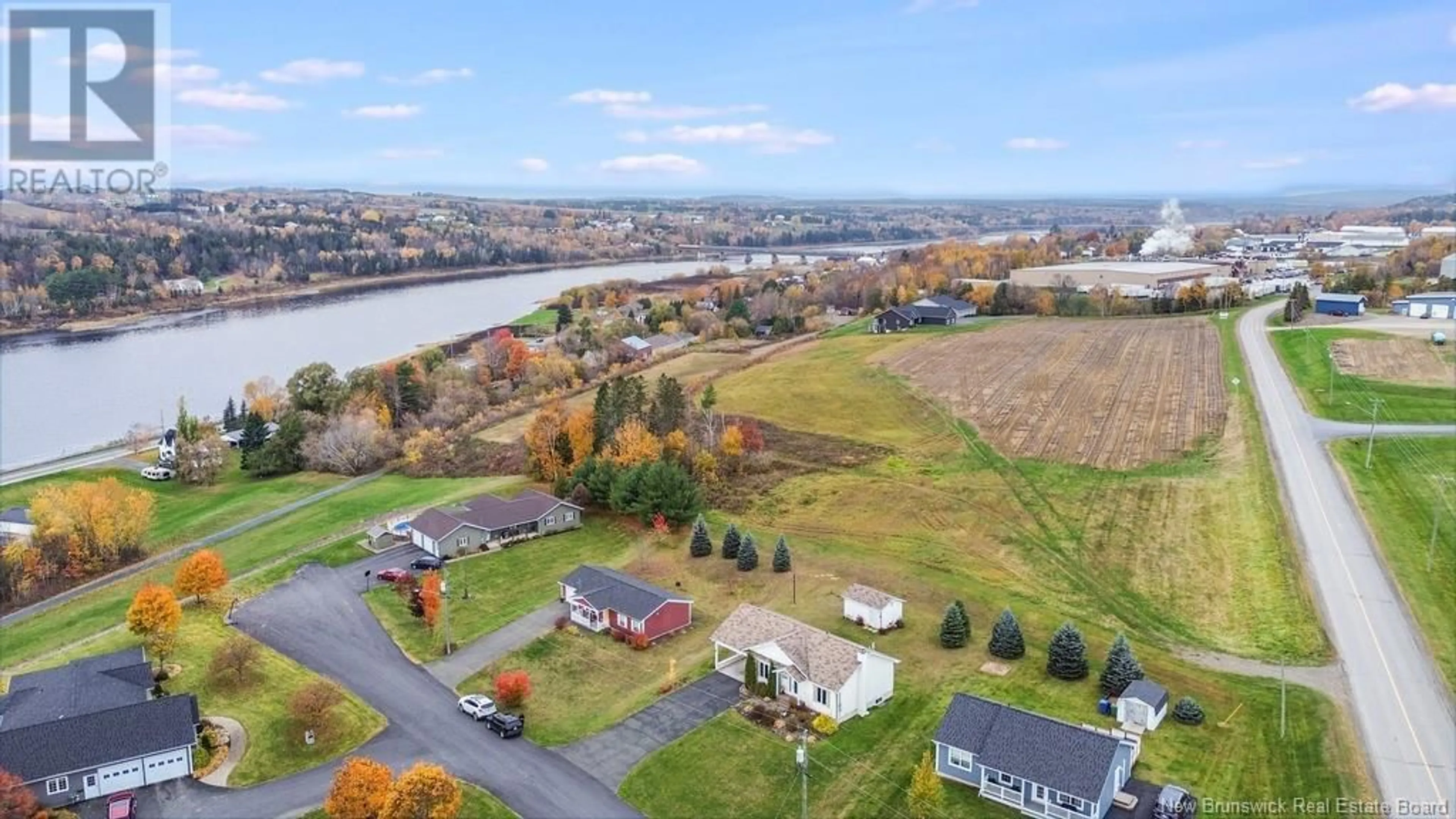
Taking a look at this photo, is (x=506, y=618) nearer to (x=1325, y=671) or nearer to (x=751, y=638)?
(x=751, y=638)

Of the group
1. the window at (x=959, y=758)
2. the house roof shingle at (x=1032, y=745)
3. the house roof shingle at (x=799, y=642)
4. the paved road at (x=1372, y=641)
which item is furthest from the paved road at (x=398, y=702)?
the paved road at (x=1372, y=641)

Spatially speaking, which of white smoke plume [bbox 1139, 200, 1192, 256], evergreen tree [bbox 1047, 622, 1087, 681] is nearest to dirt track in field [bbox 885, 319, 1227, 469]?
evergreen tree [bbox 1047, 622, 1087, 681]

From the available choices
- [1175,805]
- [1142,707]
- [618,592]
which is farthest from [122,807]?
[1142,707]

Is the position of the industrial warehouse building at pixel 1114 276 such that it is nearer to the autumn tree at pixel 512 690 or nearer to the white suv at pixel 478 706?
the autumn tree at pixel 512 690

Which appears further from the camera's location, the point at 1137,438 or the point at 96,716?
the point at 1137,438

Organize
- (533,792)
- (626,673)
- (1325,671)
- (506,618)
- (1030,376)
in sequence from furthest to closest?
1. (1030,376)
2. (506,618)
3. (626,673)
4. (1325,671)
5. (533,792)

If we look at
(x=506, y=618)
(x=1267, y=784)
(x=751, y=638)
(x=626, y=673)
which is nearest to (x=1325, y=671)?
(x=1267, y=784)

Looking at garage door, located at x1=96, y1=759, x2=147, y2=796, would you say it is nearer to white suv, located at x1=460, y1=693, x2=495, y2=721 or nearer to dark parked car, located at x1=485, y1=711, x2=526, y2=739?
white suv, located at x1=460, y1=693, x2=495, y2=721
